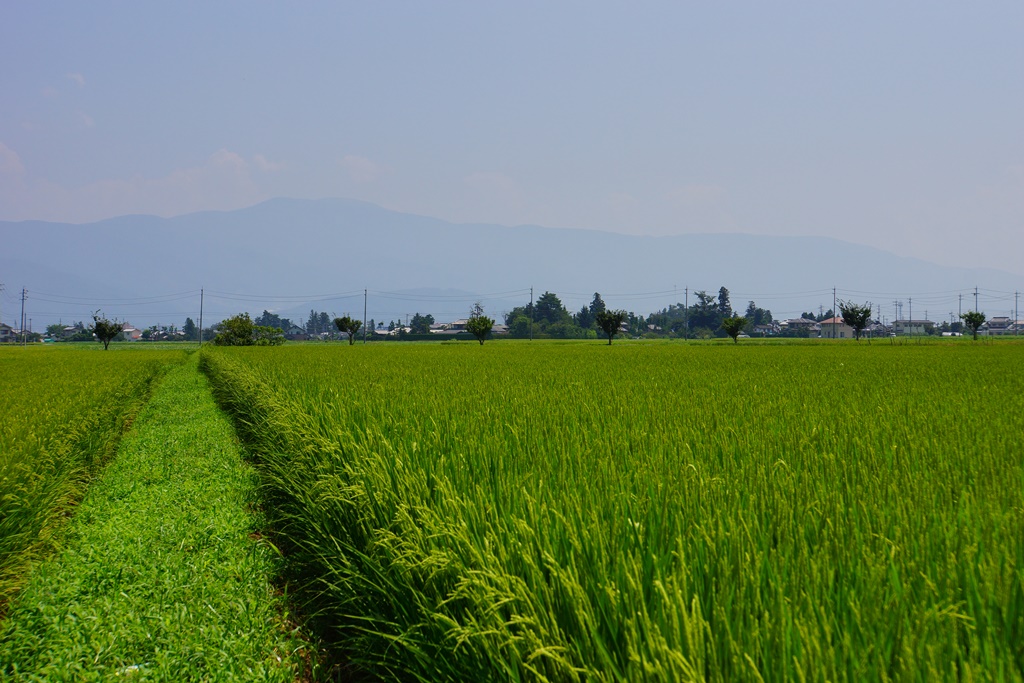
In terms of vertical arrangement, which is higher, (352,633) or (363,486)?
(363,486)

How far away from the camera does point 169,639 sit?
345 centimetres

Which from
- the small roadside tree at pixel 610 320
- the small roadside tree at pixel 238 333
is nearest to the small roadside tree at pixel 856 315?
the small roadside tree at pixel 610 320

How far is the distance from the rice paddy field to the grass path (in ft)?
1.08

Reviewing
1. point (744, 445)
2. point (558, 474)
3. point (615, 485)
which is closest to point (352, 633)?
point (558, 474)

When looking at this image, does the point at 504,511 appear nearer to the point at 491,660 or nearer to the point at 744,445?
the point at 491,660

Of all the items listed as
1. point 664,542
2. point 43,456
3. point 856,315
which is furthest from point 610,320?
point 664,542

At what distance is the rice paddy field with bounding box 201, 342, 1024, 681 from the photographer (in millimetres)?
1453

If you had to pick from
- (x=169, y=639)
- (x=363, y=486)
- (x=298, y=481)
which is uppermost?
(x=363, y=486)

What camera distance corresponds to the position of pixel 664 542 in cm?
218

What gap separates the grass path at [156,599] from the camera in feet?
10.6

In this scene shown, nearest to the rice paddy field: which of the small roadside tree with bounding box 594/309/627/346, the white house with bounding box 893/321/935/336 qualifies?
the small roadside tree with bounding box 594/309/627/346

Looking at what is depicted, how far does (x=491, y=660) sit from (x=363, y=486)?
1.74 metres

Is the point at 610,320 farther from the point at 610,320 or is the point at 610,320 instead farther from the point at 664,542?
the point at 664,542

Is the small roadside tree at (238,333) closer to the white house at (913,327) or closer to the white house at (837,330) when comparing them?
the white house at (837,330)
